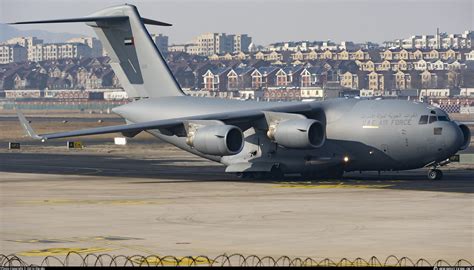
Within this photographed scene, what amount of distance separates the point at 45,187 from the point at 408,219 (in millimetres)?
18534

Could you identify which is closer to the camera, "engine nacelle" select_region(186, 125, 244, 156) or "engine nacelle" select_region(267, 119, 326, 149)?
"engine nacelle" select_region(186, 125, 244, 156)

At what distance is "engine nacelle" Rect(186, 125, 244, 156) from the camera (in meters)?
49.9

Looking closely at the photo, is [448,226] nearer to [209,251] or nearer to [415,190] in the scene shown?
[209,251]

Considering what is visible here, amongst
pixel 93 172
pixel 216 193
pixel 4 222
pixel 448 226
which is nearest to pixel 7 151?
pixel 93 172

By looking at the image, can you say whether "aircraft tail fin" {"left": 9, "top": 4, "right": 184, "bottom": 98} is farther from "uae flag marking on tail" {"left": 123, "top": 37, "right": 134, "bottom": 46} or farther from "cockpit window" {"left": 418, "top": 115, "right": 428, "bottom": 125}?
"cockpit window" {"left": 418, "top": 115, "right": 428, "bottom": 125}

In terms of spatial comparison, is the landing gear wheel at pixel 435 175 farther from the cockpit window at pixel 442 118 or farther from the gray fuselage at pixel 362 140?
the cockpit window at pixel 442 118

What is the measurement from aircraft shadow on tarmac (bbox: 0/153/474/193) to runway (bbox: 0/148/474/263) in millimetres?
96

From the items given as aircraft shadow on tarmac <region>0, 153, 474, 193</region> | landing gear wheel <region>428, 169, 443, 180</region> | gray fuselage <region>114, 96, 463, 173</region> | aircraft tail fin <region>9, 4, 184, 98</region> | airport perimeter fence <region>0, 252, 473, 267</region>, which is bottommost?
aircraft shadow on tarmac <region>0, 153, 474, 193</region>

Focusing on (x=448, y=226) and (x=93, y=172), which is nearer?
(x=448, y=226)

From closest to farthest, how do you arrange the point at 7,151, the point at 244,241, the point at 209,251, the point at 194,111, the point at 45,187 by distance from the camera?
the point at 209,251
the point at 244,241
the point at 45,187
the point at 194,111
the point at 7,151

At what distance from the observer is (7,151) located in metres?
79.9

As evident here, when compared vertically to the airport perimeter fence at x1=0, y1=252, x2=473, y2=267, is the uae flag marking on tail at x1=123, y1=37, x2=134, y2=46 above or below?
above

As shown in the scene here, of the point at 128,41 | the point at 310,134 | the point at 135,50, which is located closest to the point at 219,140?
the point at 310,134

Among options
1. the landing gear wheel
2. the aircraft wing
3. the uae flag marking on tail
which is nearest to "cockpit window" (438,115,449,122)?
the landing gear wheel
